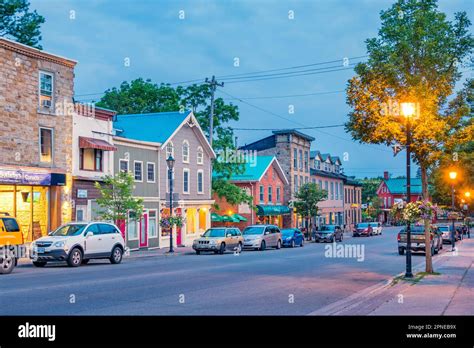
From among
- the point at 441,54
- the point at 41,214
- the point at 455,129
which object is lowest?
the point at 41,214

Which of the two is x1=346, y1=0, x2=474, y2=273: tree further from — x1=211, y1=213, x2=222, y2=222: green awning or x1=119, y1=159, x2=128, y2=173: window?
x1=211, y1=213, x2=222, y2=222: green awning

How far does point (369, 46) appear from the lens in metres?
22.0

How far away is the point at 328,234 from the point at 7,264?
3714cm

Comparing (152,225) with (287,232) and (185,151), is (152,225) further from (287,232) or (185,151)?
(287,232)

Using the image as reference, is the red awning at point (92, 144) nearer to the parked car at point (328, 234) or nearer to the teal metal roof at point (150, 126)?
the teal metal roof at point (150, 126)

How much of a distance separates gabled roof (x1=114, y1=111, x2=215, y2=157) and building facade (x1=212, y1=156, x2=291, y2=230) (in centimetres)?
1196

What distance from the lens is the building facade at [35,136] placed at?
29562mm

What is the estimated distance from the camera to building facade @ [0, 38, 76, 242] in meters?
29.6

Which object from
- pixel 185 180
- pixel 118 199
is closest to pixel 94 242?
pixel 118 199

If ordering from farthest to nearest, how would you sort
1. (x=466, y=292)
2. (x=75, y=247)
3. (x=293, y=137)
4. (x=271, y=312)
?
1. (x=293, y=137)
2. (x=75, y=247)
3. (x=466, y=292)
4. (x=271, y=312)
